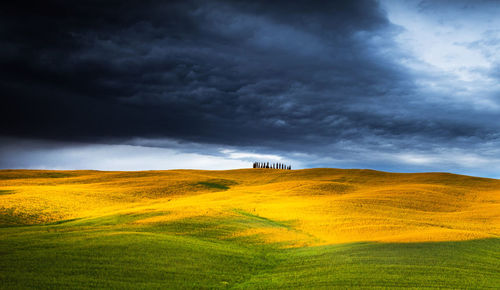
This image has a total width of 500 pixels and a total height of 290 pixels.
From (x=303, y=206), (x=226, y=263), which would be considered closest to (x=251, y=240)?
(x=226, y=263)

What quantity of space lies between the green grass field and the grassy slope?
60 millimetres

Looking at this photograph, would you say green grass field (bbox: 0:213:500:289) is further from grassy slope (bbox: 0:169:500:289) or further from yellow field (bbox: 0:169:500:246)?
yellow field (bbox: 0:169:500:246)

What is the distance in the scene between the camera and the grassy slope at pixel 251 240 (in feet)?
57.7

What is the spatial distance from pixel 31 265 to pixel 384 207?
36.2 meters

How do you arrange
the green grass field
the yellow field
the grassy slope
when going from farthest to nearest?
the yellow field
the grassy slope
the green grass field

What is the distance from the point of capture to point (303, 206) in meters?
43.5

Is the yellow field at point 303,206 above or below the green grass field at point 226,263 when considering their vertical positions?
above

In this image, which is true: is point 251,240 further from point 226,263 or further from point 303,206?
point 303,206

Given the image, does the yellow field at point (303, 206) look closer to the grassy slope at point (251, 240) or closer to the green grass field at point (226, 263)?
the grassy slope at point (251, 240)

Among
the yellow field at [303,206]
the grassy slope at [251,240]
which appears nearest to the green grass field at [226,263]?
the grassy slope at [251,240]

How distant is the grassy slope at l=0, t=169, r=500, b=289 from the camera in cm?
1759

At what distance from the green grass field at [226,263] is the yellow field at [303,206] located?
11.7 ft

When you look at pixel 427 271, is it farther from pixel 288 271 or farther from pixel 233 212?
pixel 233 212

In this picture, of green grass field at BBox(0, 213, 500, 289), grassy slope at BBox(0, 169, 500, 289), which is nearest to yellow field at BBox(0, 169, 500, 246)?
grassy slope at BBox(0, 169, 500, 289)
